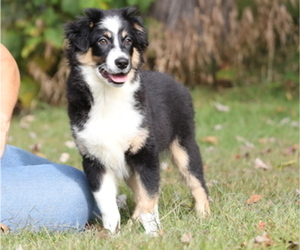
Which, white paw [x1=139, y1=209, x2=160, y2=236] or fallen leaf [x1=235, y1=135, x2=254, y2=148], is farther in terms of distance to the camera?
fallen leaf [x1=235, y1=135, x2=254, y2=148]

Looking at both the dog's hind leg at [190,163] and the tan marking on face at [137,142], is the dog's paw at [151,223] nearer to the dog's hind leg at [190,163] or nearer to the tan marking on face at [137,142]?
the tan marking on face at [137,142]

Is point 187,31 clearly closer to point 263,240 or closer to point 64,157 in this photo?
point 64,157

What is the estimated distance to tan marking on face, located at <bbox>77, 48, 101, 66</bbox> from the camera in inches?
149

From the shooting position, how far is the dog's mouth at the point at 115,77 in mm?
3740

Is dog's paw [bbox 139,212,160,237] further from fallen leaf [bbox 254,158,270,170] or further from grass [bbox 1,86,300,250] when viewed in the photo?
fallen leaf [bbox 254,158,270,170]

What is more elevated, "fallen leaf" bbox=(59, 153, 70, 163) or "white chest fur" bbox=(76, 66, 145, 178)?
"white chest fur" bbox=(76, 66, 145, 178)

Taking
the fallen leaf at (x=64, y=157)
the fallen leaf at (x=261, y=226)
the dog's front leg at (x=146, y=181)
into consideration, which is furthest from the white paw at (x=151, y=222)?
the fallen leaf at (x=64, y=157)

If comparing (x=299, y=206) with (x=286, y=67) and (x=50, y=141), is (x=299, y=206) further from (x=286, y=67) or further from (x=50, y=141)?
(x=286, y=67)

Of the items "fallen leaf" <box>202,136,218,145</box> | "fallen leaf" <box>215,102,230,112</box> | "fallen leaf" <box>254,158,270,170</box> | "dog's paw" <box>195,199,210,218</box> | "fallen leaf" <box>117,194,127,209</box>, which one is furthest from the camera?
"fallen leaf" <box>215,102,230,112</box>

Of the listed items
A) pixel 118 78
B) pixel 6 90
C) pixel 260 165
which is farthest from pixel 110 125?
pixel 260 165

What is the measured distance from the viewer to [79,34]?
385 centimetres

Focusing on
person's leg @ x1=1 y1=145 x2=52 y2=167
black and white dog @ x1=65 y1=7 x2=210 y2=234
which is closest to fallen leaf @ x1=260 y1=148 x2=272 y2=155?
black and white dog @ x1=65 y1=7 x2=210 y2=234

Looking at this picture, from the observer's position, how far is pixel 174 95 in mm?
4422

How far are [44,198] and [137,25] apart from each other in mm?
1261
